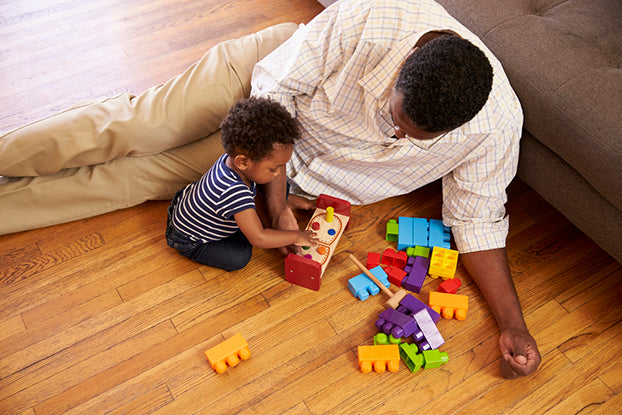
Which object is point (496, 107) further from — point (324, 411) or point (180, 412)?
point (180, 412)

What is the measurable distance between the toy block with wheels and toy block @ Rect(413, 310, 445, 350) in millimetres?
265

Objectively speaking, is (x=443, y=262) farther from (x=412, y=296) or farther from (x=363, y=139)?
(x=363, y=139)

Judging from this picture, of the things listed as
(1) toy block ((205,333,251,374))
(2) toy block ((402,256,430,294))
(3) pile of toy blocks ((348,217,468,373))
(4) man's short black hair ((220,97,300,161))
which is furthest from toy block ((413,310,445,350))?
(4) man's short black hair ((220,97,300,161))

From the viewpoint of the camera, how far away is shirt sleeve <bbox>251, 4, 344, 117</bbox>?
3.92 feet

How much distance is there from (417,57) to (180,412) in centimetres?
89

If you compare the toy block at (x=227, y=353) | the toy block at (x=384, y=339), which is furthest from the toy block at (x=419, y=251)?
the toy block at (x=227, y=353)

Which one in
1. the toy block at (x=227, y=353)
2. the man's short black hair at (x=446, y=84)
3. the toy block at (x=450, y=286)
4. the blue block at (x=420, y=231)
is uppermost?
the man's short black hair at (x=446, y=84)

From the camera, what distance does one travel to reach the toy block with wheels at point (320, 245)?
1.26 meters

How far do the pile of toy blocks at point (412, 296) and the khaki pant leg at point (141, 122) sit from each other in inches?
23.4

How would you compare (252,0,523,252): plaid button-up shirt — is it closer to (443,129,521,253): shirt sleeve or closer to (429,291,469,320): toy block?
(443,129,521,253): shirt sleeve

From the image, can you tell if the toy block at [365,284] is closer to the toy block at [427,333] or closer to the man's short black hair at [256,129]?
→ the toy block at [427,333]

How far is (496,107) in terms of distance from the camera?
117cm

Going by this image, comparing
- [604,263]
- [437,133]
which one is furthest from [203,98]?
[604,263]

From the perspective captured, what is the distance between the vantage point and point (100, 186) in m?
1.40
